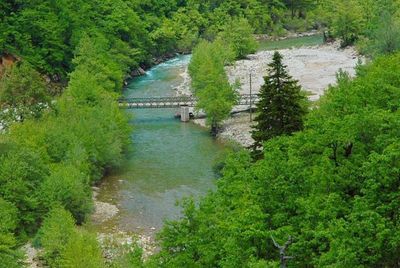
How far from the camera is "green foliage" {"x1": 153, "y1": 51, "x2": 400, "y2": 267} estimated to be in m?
18.5

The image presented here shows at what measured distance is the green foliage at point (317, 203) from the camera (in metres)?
18.5

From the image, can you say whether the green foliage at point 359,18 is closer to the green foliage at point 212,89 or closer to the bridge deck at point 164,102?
the green foliage at point 212,89

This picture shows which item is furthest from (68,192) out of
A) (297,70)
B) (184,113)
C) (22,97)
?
(297,70)

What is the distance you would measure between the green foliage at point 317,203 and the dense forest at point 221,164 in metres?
0.05

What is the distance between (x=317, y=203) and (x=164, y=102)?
41285 millimetres

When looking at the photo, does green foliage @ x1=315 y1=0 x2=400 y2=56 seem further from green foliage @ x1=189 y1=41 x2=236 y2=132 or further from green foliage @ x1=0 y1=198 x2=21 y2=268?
green foliage @ x1=0 y1=198 x2=21 y2=268

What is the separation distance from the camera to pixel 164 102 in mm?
61000

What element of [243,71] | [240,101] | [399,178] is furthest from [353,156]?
[243,71]

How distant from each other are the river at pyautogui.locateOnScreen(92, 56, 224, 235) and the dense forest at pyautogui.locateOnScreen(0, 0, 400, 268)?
55.9 inches

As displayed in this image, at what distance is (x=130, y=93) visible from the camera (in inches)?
2756

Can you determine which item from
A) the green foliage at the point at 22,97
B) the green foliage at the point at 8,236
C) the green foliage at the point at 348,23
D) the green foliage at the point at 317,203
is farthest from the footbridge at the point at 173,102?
the green foliage at the point at 348,23

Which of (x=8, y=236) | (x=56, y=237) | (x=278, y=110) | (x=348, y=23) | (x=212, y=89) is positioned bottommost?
(x=56, y=237)

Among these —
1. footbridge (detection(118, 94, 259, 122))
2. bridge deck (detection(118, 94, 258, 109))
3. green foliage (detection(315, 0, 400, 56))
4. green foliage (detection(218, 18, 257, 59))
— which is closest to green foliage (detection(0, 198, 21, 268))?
footbridge (detection(118, 94, 259, 122))

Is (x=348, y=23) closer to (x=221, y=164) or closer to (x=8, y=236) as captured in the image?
(x=221, y=164)
